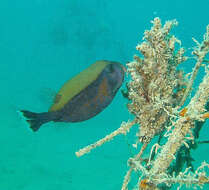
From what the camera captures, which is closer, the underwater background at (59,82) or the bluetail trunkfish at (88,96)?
the bluetail trunkfish at (88,96)

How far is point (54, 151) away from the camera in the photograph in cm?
1255

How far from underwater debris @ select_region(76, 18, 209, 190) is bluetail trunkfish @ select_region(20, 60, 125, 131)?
143 millimetres

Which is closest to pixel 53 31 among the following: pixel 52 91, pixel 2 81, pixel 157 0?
pixel 2 81

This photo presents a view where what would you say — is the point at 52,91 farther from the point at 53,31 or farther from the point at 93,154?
the point at 53,31

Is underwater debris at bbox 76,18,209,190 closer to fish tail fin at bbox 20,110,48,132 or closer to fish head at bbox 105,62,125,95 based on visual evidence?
fish head at bbox 105,62,125,95

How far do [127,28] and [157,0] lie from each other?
71.2ft

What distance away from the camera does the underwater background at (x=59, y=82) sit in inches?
383

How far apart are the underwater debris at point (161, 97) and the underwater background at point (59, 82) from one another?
166 millimetres

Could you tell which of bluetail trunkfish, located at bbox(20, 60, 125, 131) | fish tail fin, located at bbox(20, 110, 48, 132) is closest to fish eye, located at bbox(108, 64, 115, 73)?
bluetail trunkfish, located at bbox(20, 60, 125, 131)

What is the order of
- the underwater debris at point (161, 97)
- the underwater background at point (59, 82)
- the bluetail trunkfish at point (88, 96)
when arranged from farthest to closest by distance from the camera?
1. the underwater background at point (59, 82)
2. the bluetail trunkfish at point (88, 96)
3. the underwater debris at point (161, 97)

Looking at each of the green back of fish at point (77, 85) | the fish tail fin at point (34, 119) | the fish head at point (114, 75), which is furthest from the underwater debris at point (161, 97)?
the fish tail fin at point (34, 119)

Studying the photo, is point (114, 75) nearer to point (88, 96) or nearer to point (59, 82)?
point (88, 96)

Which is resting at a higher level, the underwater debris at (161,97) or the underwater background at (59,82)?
the underwater background at (59,82)

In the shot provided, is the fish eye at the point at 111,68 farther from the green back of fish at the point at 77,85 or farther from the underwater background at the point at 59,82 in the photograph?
the underwater background at the point at 59,82
